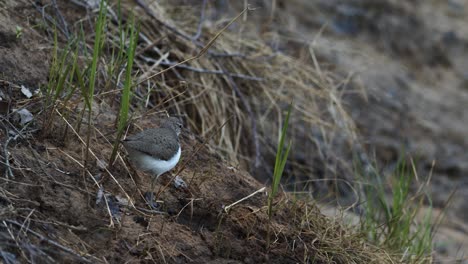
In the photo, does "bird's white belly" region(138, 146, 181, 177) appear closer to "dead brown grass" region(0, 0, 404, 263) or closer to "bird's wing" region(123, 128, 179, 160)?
"bird's wing" region(123, 128, 179, 160)

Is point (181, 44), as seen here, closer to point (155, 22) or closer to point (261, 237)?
point (155, 22)

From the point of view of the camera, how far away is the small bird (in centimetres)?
343

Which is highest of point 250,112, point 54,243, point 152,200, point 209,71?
point 54,243

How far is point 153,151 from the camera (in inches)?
135

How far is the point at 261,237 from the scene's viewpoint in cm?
362

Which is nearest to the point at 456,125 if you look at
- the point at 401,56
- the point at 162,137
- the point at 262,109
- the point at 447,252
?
the point at 401,56

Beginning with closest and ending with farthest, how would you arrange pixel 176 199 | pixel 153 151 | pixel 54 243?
pixel 54 243 → pixel 153 151 → pixel 176 199

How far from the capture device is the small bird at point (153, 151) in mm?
3428

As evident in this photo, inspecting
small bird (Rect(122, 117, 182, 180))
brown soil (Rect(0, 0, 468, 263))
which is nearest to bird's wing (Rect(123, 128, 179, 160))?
small bird (Rect(122, 117, 182, 180))

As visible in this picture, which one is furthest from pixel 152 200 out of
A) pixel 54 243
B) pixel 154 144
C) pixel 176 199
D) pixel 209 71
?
pixel 209 71

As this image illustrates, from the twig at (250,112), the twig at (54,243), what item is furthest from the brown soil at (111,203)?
the twig at (250,112)

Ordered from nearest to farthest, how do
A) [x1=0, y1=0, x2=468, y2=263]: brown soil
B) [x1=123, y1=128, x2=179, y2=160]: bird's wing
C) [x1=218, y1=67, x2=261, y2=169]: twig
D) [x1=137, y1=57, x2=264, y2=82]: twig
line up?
[x1=0, y1=0, x2=468, y2=263]: brown soil
[x1=123, y1=128, x2=179, y2=160]: bird's wing
[x1=137, y1=57, x2=264, y2=82]: twig
[x1=218, y1=67, x2=261, y2=169]: twig

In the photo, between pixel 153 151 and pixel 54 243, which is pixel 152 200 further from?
pixel 54 243

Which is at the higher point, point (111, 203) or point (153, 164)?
point (153, 164)
